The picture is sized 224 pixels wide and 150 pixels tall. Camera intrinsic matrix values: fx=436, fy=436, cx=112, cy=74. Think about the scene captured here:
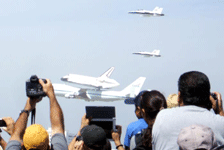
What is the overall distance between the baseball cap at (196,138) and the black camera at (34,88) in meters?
2.80

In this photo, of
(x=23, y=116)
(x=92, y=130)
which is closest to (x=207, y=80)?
(x=92, y=130)

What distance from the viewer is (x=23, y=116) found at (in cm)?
776

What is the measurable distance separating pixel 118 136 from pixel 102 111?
0.61 m

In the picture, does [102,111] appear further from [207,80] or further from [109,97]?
[109,97]

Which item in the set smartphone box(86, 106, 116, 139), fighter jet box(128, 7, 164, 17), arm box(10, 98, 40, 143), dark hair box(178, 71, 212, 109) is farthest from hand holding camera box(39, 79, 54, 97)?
fighter jet box(128, 7, 164, 17)

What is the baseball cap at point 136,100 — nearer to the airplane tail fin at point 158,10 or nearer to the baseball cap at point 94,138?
the baseball cap at point 94,138

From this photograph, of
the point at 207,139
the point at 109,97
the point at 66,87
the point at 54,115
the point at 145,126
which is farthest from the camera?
the point at 109,97

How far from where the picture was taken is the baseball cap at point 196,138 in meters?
6.15

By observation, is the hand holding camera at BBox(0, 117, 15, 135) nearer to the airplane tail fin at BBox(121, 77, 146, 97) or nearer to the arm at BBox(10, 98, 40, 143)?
the arm at BBox(10, 98, 40, 143)

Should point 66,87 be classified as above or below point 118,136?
below

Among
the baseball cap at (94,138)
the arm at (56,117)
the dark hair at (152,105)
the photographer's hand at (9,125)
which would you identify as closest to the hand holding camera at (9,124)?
the photographer's hand at (9,125)

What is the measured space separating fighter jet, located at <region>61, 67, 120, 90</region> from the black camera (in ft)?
426

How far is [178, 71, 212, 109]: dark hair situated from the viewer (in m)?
7.36

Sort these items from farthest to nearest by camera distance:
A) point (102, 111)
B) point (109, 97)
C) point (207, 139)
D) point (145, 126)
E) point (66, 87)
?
point (109, 97) < point (66, 87) < point (145, 126) < point (102, 111) < point (207, 139)
